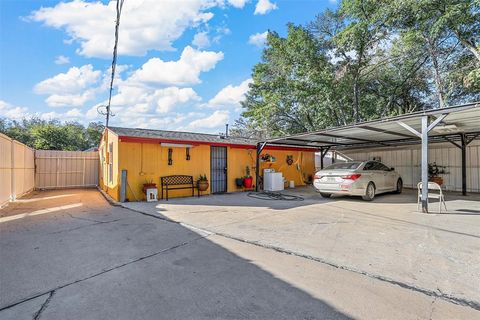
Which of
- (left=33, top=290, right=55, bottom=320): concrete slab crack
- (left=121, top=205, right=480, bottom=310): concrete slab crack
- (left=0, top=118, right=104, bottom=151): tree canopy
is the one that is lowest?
(left=33, top=290, right=55, bottom=320): concrete slab crack

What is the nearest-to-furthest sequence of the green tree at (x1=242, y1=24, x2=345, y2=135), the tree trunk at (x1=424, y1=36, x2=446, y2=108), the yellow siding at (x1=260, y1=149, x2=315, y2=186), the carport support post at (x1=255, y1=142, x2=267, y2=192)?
the carport support post at (x1=255, y1=142, x2=267, y2=192) < the yellow siding at (x1=260, y1=149, x2=315, y2=186) < the tree trunk at (x1=424, y1=36, x2=446, y2=108) < the green tree at (x1=242, y1=24, x2=345, y2=135)

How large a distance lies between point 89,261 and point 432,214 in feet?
24.4

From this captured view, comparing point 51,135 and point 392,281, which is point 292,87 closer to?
point 392,281

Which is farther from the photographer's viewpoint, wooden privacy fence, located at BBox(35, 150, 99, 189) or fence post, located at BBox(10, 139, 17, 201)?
wooden privacy fence, located at BBox(35, 150, 99, 189)

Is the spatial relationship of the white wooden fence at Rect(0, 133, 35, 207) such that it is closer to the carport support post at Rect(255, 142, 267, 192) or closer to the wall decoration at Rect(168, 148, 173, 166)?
the wall decoration at Rect(168, 148, 173, 166)

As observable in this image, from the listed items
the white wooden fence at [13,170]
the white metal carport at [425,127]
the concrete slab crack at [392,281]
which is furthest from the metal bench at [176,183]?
the concrete slab crack at [392,281]

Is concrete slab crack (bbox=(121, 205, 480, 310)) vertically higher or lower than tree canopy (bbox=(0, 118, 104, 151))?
lower

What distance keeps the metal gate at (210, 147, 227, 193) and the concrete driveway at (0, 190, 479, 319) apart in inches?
246

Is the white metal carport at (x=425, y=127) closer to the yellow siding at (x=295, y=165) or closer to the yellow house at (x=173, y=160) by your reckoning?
the yellow house at (x=173, y=160)

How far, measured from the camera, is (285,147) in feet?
45.1

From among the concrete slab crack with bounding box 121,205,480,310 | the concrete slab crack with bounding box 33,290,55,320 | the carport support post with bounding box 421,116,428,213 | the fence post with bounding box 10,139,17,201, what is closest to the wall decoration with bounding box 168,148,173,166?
the fence post with bounding box 10,139,17,201

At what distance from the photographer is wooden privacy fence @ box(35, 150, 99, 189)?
1472 cm

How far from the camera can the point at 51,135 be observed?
2711 cm

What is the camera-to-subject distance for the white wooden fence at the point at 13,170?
8.16 m
